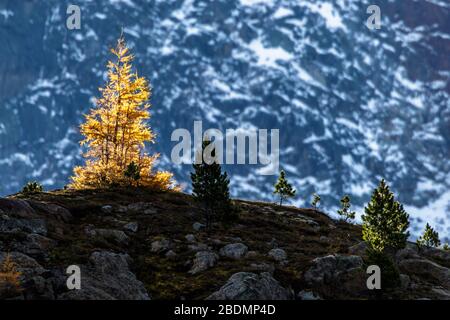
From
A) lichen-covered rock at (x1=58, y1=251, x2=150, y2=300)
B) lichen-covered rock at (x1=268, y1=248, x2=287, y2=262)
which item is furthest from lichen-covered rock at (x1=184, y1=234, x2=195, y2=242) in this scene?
lichen-covered rock at (x1=58, y1=251, x2=150, y2=300)

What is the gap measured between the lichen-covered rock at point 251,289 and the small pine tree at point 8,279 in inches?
353

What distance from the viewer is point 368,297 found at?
34.7m

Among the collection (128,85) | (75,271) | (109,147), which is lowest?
(75,271)

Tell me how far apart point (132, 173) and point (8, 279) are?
90.4ft

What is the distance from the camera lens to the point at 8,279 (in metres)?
28.1

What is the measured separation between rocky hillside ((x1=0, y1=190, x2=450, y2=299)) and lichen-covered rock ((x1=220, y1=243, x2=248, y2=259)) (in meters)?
0.06

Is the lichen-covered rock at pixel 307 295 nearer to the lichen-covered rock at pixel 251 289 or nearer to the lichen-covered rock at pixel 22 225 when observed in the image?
the lichen-covered rock at pixel 251 289

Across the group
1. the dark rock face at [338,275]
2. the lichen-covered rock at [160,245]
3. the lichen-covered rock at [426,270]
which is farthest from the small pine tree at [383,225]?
the lichen-covered rock at [160,245]

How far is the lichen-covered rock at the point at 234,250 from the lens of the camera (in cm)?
3862

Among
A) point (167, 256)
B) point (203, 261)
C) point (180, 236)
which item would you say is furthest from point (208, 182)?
point (203, 261)

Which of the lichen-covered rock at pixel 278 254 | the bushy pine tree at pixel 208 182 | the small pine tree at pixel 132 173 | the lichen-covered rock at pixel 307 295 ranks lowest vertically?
the lichen-covered rock at pixel 307 295
